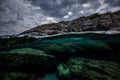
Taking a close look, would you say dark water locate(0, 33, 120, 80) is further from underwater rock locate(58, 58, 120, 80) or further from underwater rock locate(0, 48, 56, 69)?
underwater rock locate(0, 48, 56, 69)

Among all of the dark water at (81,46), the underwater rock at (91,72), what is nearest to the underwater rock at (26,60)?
the underwater rock at (91,72)

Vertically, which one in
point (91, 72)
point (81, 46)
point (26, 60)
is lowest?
point (91, 72)

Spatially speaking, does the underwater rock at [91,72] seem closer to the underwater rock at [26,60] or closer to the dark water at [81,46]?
the underwater rock at [26,60]

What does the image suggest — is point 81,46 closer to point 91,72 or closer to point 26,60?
point 91,72

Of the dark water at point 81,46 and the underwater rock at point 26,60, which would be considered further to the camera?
the dark water at point 81,46

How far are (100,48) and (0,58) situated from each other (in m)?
9.52

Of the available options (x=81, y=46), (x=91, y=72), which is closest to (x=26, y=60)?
(x=91, y=72)

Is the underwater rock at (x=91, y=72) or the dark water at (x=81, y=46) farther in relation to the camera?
the dark water at (x=81, y=46)

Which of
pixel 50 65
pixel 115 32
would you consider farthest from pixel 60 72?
pixel 115 32

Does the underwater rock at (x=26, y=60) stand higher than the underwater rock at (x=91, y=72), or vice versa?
the underwater rock at (x=26, y=60)

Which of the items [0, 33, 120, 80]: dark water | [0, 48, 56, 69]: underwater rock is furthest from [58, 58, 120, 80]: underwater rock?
[0, 33, 120, 80]: dark water

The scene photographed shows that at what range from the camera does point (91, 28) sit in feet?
48.3

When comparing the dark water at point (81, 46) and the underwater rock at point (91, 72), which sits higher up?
the dark water at point (81, 46)

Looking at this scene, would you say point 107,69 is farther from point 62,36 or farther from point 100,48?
point 62,36
